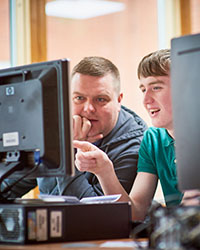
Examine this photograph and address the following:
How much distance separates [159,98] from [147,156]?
247 mm

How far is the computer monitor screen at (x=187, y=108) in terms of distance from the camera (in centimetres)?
107

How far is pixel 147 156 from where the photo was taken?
206cm

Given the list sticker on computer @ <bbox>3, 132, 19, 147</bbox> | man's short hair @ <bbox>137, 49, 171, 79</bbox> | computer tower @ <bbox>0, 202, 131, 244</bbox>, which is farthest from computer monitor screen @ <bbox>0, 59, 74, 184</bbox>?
man's short hair @ <bbox>137, 49, 171, 79</bbox>

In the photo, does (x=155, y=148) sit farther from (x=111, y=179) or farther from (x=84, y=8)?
(x=84, y=8)

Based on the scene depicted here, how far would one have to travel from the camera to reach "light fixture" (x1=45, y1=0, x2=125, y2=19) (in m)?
3.69

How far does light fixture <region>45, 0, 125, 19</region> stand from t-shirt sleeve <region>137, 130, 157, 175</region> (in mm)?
1811

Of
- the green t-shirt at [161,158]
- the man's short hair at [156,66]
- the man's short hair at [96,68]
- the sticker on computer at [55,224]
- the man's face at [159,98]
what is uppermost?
the man's short hair at [96,68]

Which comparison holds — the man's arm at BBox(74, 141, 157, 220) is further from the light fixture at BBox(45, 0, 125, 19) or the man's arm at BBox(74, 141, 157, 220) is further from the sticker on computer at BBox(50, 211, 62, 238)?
the light fixture at BBox(45, 0, 125, 19)

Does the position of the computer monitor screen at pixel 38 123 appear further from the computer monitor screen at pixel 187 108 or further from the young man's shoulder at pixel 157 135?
the young man's shoulder at pixel 157 135

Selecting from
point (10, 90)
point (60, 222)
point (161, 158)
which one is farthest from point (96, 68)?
point (60, 222)

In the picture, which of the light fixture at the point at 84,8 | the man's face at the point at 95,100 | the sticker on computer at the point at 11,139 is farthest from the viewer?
the light fixture at the point at 84,8

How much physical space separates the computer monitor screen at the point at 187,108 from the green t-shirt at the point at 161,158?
0.87m

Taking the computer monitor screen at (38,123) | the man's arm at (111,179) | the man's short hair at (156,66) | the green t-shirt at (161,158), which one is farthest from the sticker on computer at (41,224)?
the man's short hair at (156,66)

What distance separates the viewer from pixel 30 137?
1363 mm
